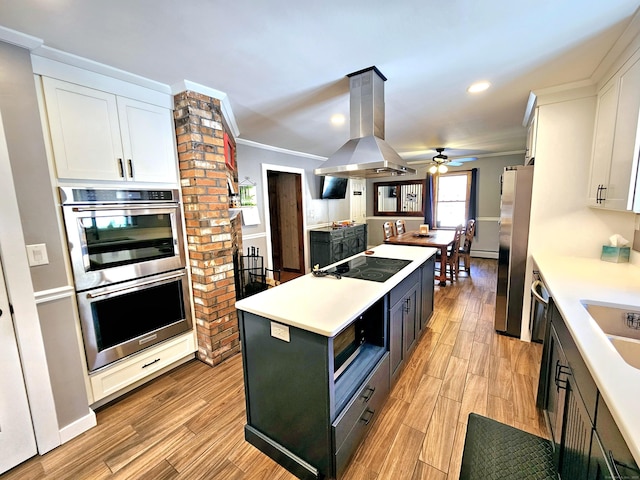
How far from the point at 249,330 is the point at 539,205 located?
113 inches

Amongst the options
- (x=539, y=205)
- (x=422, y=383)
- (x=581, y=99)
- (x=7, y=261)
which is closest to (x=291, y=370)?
(x=422, y=383)

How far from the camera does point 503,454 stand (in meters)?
1.58

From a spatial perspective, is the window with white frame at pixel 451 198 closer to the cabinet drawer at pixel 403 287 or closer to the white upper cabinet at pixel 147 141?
the cabinet drawer at pixel 403 287

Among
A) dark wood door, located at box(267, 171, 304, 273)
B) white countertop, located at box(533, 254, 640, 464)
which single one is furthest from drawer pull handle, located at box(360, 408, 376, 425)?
dark wood door, located at box(267, 171, 304, 273)

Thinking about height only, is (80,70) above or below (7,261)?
above

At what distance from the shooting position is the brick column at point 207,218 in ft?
7.53

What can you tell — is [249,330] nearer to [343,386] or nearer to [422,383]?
[343,386]

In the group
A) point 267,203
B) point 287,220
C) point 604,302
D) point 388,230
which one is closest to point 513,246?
point 604,302

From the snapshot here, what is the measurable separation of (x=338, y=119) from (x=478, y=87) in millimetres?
1426

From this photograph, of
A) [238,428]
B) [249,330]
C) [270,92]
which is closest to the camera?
[249,330]

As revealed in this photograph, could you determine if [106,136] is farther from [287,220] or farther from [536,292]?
[287,220]

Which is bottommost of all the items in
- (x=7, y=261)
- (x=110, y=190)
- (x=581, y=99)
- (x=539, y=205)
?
(x=7, y=261)

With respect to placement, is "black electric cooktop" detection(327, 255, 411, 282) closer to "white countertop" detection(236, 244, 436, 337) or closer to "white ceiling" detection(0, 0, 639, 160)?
"white countertop" detection(236, 244, 436, 337)

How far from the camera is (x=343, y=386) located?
1.56 m
